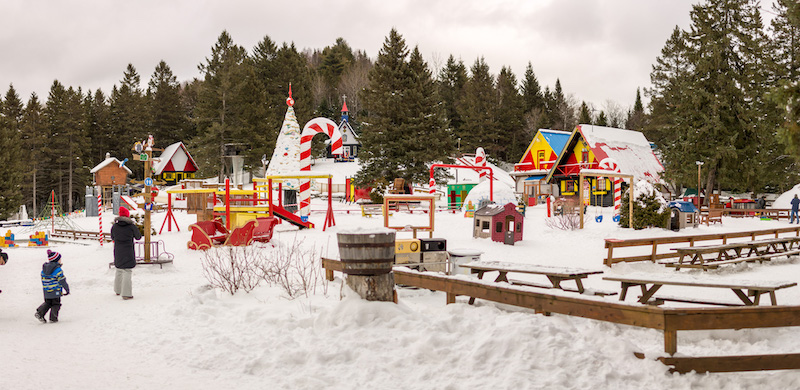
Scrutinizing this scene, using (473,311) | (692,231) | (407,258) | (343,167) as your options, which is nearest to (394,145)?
(343,167)

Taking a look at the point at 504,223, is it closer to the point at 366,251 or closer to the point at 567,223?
the point at 567,223

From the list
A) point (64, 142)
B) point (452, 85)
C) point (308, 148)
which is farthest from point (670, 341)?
point (452, 85)

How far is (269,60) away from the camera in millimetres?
58875

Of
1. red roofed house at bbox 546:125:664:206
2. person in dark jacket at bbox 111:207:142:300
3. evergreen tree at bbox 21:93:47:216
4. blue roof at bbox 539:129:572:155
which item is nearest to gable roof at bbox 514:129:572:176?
blue roof at bbox 539:129:572:155

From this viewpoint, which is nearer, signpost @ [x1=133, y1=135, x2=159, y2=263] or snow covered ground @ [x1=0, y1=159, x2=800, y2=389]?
snow covered ground @ [x1=0, y1=159, x2=800, y2=389]

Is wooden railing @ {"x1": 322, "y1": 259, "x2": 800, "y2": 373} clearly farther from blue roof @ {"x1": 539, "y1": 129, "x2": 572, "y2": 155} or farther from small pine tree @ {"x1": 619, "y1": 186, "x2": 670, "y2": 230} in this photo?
blue roof @ {"x1": 539, "y1": 129, "x2": 572, "y2": 155}

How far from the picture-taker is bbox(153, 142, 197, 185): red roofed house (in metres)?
51.2

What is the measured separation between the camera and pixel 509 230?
17.7 metres

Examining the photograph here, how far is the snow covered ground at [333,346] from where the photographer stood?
529cm

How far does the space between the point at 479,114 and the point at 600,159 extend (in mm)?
25539

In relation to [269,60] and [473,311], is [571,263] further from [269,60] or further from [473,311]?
[269,60]

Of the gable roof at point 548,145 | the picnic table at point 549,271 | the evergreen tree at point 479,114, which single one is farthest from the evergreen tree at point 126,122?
the picnic table at point 549,271

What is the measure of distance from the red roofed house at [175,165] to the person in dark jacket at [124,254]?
43.8 meters

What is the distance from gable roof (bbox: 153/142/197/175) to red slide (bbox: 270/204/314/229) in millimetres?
33508
